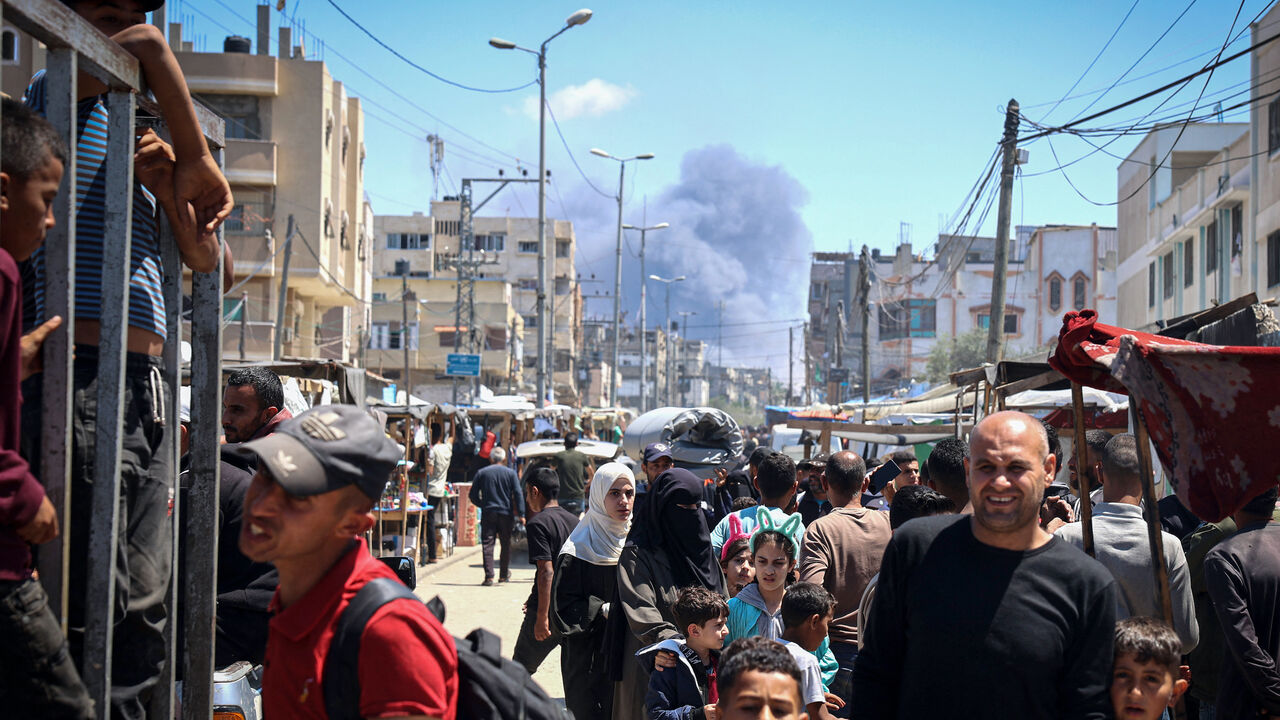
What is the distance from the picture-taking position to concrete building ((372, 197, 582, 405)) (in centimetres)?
7594

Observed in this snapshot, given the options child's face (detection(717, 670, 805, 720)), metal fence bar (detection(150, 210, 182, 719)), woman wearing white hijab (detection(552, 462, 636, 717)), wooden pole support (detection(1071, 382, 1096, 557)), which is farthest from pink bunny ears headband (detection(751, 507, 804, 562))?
metal fence bar (detection(150, 210, 182, 719))

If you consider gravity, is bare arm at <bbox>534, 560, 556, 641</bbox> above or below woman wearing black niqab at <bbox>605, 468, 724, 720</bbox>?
below

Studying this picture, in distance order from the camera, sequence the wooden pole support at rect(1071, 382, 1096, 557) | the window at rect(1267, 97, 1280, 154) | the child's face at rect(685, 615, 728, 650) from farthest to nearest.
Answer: the window at rect(1267, 97, 1280, 154) < the child's face at rect(685, 615, 728, 650) < the wooden pole support at rect(1071, 382, 1096, 557)

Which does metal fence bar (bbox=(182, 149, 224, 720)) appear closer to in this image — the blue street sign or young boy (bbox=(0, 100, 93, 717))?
young boy (bbox=(0, 100, 93, 717))

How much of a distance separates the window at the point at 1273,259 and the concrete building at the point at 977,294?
29.7 m

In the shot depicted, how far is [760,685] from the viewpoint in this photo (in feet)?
11.0

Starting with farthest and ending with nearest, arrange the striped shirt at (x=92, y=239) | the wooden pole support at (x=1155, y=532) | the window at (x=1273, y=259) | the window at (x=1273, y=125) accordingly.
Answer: the window at (x=1273, y=259) → the window at (x=1273, y=125) → the wooden pole support at (x=1155, y=532) → the striped shirt at (x=92, y=239)

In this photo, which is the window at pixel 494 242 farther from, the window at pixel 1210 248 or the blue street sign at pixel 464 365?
the window at pixel 1210 248

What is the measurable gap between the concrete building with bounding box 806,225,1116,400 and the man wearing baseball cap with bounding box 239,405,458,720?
48816 millimetres

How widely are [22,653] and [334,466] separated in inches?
30.3

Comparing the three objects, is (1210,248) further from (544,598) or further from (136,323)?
(136,323)

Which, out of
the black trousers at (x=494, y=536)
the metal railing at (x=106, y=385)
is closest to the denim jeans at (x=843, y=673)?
the metal railing at (x=106, y=385)

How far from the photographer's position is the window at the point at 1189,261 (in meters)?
25.3

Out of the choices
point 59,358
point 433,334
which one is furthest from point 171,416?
point 433,334
